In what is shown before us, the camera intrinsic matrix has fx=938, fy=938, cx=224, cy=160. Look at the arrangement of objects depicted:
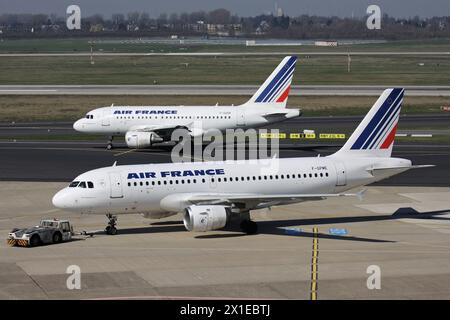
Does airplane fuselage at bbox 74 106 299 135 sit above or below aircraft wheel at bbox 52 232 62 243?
above

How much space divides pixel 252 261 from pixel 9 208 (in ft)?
79.5

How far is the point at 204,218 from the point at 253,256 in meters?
4.85

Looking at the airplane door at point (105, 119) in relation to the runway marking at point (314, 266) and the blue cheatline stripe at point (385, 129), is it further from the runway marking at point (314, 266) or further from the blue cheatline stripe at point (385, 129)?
the runway marking at point (314, 266)

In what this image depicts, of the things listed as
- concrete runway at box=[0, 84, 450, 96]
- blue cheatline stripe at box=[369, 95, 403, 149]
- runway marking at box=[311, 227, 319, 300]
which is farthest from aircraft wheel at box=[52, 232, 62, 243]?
concrete runway at box=[0, 84, 450, 96]

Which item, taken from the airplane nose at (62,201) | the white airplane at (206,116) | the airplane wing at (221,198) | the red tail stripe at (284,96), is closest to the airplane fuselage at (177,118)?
the white airplane at (206,116)

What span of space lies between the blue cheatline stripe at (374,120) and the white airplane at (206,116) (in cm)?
3751

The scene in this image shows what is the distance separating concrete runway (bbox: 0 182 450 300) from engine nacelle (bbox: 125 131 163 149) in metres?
28.0

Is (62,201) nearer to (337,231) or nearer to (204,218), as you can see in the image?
(204,218)

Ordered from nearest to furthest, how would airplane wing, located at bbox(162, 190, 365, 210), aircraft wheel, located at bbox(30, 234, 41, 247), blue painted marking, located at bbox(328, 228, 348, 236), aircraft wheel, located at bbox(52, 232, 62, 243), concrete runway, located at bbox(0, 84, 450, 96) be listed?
aircraft wheel, located at bbox(30, 234, 41, 247), aircraft wheel, located at bbox(52, 232, 62, 243), airplane wing, located at bbox(162, 190, 365, 210), blue painted marking, located at bbox(328, 228, 348, 236), concrete runway, located at bbox(0, 84, 450, 96)

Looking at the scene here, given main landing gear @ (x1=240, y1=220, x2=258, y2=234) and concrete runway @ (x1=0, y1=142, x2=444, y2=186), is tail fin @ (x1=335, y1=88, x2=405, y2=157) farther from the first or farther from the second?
concrete runway @ (x1=0, y1=142, x2=444, y2=186)

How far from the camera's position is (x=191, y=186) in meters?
59.2

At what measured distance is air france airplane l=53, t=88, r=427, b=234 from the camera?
188ft
